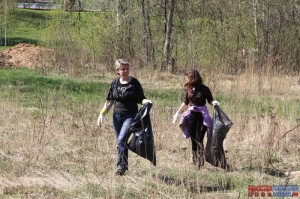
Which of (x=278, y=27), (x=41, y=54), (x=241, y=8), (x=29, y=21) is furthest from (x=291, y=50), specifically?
(x=29, y=21)

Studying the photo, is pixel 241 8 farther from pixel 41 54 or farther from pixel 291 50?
pixel 41 54

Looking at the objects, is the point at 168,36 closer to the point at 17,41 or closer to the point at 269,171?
the point at 269,171

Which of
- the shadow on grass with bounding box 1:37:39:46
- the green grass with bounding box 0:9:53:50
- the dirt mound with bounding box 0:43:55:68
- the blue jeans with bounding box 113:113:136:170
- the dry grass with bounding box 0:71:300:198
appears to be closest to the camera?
the dry grass with bounding box 0:71:300:198

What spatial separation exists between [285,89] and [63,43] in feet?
33.5

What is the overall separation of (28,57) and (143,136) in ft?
62.5

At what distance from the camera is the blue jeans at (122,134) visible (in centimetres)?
628

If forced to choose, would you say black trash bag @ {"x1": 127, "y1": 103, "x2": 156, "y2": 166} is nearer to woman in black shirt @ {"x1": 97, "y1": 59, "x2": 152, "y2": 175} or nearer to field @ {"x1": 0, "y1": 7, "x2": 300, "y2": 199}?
woman in black shirt @ {"x1": 97, "y1": 59, "x2": 152, "y2": 175}

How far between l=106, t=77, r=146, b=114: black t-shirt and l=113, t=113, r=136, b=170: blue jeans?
2.6 inches

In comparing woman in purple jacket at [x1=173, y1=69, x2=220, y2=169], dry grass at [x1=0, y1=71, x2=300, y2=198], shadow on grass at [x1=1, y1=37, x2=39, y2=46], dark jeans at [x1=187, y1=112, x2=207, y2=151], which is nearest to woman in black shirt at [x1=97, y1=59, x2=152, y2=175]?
dry grass at [x1=0, y1=71, x2=300, y2=198]

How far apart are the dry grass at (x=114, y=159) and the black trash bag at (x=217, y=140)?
15cm

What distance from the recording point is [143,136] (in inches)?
242

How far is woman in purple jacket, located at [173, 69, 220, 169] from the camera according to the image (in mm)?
6941

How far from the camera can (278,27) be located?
65.8 feet

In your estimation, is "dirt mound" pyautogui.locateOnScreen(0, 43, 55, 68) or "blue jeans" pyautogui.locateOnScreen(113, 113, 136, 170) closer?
"blue jeans" pyautogui.locateOnScreen(113, 113, 136, 170)
